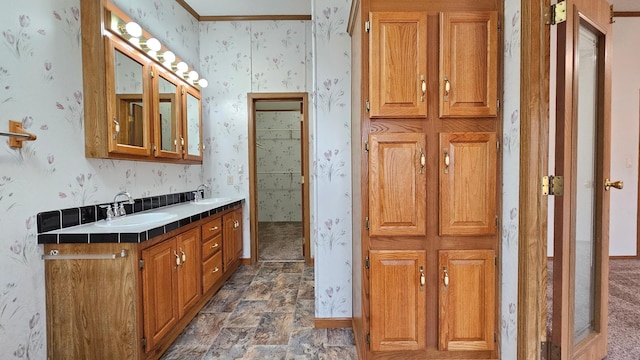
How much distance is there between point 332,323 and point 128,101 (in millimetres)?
2148

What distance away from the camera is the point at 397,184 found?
150 cm

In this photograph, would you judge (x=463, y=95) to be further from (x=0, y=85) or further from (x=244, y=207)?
(x=244, y=207)

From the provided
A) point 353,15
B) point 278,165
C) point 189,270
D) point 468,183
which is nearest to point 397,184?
point 468,183

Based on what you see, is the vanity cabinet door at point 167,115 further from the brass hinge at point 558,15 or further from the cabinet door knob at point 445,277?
the brass hinge at point 558,15

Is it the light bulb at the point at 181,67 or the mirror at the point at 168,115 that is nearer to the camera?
the mirror at the point at 168,115

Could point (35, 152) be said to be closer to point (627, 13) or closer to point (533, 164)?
point (533, 164)

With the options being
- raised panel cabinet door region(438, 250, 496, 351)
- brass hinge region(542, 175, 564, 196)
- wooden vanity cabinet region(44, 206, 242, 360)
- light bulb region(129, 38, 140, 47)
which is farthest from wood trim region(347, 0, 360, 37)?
wooden vanity cabinet region(44, 206, 242, 360)

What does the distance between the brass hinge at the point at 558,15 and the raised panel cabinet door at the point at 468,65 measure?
0.81 ft

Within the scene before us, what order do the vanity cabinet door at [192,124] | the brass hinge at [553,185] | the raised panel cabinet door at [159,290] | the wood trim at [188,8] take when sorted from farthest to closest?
the wood trim at [188,8], the vanity cabinet door at [192,124], the raised panel cabinet door at [159,290], the brass hinge at [553,185]

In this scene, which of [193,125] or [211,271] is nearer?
[211,271]

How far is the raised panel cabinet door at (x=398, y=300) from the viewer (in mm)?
1521

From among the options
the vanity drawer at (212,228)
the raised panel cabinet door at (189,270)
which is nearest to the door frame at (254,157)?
the vanity drawer at (212,228)

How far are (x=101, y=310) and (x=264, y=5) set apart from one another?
318cm

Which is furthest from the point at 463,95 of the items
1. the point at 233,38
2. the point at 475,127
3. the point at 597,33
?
the point at 233,38
